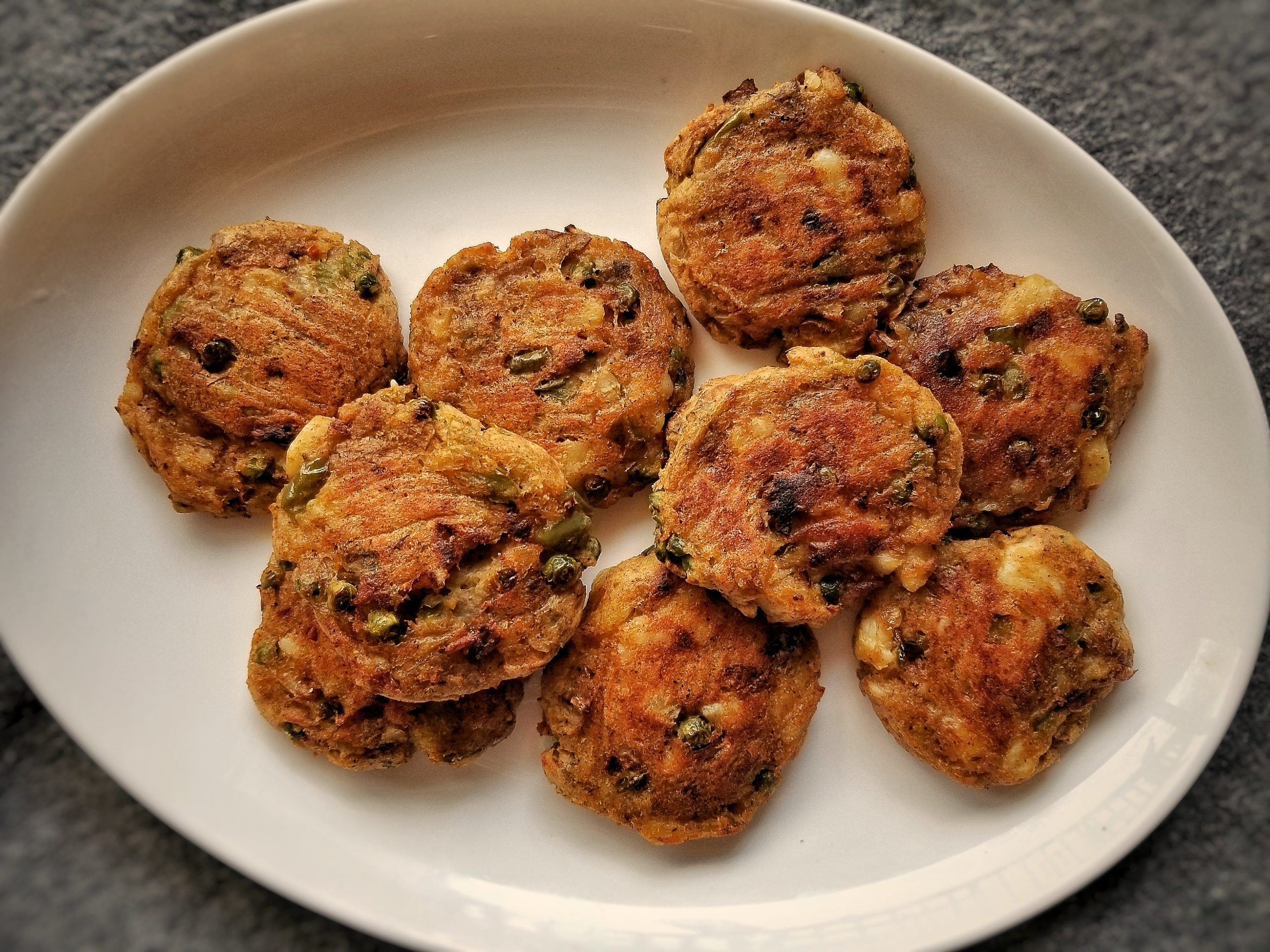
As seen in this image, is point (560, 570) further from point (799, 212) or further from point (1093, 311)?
point (1093, 311)

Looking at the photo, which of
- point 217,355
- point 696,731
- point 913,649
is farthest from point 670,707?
point 217,355

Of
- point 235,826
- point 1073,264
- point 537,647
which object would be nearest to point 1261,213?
point 1073,264

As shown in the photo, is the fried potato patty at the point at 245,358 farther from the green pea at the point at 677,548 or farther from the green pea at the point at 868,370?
the green pea at the point at 868,370

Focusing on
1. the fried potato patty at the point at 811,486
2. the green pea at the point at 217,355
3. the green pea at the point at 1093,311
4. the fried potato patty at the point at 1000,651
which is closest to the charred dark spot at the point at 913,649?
the fried potato patty at the point at 1000,651

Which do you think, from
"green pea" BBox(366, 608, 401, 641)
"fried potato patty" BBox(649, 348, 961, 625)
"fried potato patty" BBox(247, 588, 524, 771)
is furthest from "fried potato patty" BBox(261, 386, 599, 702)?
"fried potato patty" BBox(649, 348, 961, 625)

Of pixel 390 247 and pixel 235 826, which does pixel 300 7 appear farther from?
pixel 235 826

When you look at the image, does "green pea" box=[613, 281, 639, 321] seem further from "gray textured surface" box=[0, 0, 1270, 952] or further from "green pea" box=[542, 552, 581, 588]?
"gray textured surface" box=[0, 0, 1270, 952]

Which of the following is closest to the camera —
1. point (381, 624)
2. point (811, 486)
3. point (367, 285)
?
point (381, 624)
